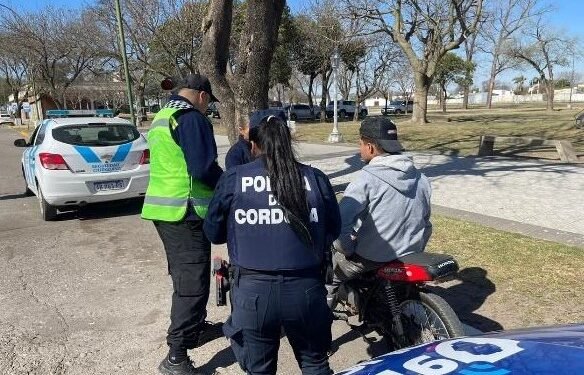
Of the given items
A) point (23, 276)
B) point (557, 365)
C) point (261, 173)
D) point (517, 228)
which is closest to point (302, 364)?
point (261, 173)

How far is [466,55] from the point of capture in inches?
2274

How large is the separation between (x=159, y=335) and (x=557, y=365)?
3049 millimetres

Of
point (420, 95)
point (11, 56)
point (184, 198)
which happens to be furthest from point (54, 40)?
point (184, 198)

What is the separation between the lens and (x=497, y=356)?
1700 mm

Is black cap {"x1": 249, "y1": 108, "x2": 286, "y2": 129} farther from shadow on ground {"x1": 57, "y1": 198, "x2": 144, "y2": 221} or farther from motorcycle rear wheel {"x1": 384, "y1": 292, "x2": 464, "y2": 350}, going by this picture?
shadow on ground {"x1": 57, "y1": 198, "x2": 144, "y2": 221}

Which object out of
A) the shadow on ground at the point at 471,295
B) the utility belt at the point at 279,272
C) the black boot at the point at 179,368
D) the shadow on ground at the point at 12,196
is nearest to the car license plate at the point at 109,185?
the shadow on ground at the point at 12,196

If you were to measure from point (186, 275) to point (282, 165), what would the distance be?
136 centimetres

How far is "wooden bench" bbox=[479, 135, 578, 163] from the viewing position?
484 inches

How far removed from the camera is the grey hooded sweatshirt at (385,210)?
120 inches

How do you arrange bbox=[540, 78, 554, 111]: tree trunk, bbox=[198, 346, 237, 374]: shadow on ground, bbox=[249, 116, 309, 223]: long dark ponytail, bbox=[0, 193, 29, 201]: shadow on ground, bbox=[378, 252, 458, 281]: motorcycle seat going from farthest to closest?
1. bbox=[540, 78, 554, 111]: tree trunk
2. bbox=[0, 193, 29, 201]: shadow on ground
3. bbox=[198, 346, 237, 374]: shadow on ground
4. bbox=[378, 252, 458, 281]: motorcycle seat
5. bbox=[249, 116, 309, 223]: long dark ponytail

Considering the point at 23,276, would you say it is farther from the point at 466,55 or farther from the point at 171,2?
the point at 466,55

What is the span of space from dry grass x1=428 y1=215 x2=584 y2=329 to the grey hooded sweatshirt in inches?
52.5

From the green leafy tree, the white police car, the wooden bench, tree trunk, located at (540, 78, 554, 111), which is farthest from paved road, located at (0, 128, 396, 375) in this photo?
the green leafy tree

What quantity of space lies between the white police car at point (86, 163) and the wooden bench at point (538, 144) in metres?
9.55
